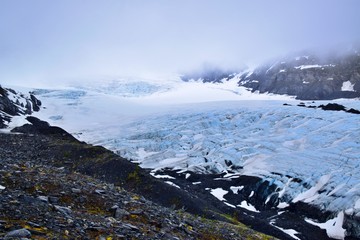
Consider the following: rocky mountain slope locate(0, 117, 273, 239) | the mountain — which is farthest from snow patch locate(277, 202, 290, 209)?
rocky mountain slope locate(0, 117, 273, 239)

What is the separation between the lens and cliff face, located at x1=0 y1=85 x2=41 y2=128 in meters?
57.7

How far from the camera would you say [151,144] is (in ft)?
175

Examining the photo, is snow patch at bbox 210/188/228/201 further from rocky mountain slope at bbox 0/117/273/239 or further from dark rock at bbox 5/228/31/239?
dark rock at bbox 5/228/31/239

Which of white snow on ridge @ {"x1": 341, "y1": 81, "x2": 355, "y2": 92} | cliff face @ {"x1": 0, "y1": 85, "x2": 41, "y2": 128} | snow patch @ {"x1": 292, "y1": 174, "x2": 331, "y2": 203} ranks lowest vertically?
snow patch @ {"x1": 292, "y1": 174, "x2": 331, "y2": 203}

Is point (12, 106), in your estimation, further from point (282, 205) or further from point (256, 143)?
point (282, 205)

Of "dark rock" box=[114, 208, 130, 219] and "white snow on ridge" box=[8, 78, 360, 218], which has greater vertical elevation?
"dark rock" box=[114, 208, 130, 219]

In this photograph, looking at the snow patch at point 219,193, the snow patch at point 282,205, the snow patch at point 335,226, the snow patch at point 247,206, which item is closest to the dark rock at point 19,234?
the snow patch at point 335,226

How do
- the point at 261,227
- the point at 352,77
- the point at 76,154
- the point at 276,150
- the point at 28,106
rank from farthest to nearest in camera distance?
the point at 352,77 < the point at 28,106 < the point at 276,150 < the point at 76,154 < the point at 261,227

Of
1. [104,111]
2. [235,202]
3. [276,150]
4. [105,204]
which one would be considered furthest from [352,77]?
[105,204]

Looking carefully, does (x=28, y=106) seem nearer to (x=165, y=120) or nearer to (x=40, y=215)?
(x=165, y=120)

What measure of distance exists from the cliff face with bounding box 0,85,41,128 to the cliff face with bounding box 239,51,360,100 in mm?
130138

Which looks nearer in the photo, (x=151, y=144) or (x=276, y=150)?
(x=276, y=150)

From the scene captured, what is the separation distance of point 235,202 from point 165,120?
116 feet

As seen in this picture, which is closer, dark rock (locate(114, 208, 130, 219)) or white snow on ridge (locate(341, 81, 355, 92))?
dark rock (locate(114, 208, 130, 219))
